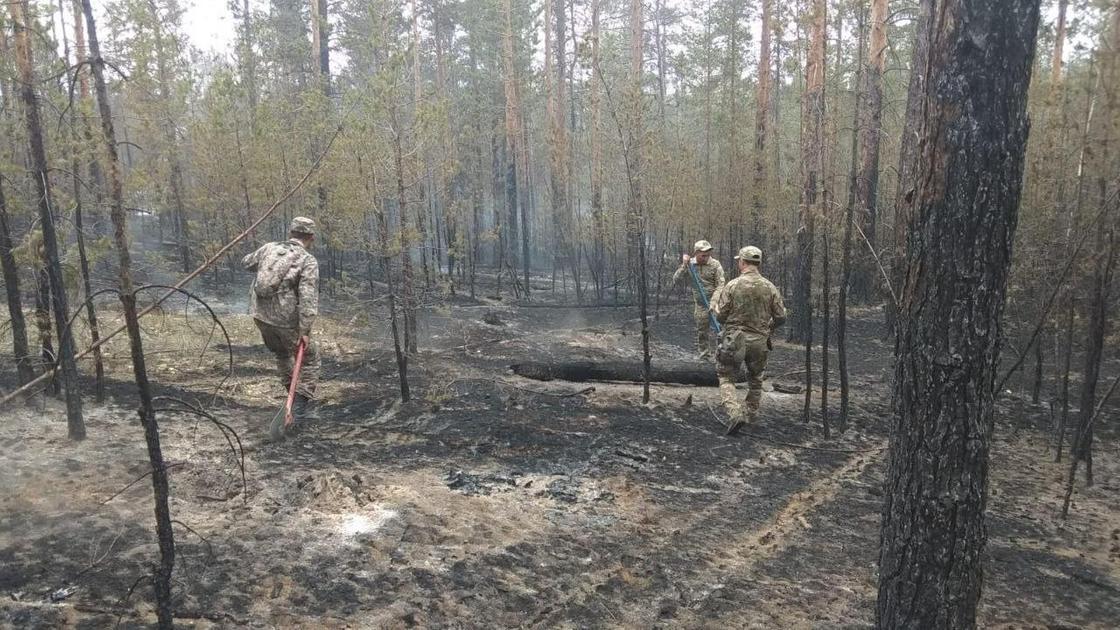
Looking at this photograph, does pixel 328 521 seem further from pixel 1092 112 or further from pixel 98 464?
pixel 1092 112

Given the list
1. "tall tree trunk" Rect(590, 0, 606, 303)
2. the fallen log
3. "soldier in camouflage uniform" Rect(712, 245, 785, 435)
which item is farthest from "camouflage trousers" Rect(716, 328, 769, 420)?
"tall tree trunk" Rect(590, 0, 606, 303)

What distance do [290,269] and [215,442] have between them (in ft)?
5.64

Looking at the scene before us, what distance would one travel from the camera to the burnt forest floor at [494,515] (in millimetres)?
3215

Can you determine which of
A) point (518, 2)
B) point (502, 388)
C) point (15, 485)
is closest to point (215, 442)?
point (15, 485)

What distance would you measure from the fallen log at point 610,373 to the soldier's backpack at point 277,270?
3.62 meters

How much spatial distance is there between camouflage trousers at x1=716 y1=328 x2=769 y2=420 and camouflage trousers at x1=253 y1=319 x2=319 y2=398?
4564mm

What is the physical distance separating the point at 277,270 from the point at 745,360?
507 centimetres

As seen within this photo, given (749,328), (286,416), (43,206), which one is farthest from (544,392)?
(43,206)

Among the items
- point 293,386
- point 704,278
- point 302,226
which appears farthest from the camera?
point 704,278

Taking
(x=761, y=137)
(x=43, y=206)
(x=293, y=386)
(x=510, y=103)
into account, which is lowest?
(x=293, y=386)

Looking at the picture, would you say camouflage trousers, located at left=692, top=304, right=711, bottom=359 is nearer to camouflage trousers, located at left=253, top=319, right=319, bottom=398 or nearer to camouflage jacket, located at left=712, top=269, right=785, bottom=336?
camouflage jacket, located at left=712, top=269, right=785, bottom=336

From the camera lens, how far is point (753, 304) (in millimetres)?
6895

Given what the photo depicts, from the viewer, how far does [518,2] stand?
24047mm

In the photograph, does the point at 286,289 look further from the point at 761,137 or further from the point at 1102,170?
the point at 761,137
